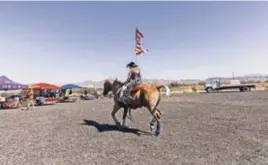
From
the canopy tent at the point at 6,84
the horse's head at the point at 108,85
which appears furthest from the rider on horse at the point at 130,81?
the canopy tent at the point at 6,84

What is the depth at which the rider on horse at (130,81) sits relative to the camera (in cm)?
1250

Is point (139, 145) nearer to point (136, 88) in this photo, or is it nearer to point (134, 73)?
point (136, 88)

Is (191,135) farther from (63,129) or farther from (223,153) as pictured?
(63,129)

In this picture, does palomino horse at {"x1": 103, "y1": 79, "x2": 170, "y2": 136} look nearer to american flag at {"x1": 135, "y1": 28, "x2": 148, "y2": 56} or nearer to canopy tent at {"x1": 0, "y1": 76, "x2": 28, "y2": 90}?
american flag at {"x1": 135, "y1": 28, "x2": 148, "y2": 56}

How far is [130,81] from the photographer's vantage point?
41.4 ft

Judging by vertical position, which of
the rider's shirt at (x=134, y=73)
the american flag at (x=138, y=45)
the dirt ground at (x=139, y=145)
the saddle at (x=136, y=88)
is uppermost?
the american flag at (x=138, y=45)

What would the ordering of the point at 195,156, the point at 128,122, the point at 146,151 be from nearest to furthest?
the point at 195,156
the point at 146,151
the point at 128,122

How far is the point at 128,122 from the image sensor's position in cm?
1516

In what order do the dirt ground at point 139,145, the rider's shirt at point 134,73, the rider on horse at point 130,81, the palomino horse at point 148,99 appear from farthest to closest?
the rider's shirt at point 134,73 < the rider on horse at point 130,81 < the palomino horse at point 148,99 < the dirt ground at point 139,145

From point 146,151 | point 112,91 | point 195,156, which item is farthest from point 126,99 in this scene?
point 195,156

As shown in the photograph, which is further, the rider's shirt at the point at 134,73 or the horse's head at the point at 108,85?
the horse's head at the point at 108,85

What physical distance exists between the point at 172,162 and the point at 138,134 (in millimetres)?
4230

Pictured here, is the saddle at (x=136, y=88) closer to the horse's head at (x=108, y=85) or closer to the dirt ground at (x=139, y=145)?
the dirt ground at (x=139, y=145)

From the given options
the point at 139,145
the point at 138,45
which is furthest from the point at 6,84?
the point at 139,145
